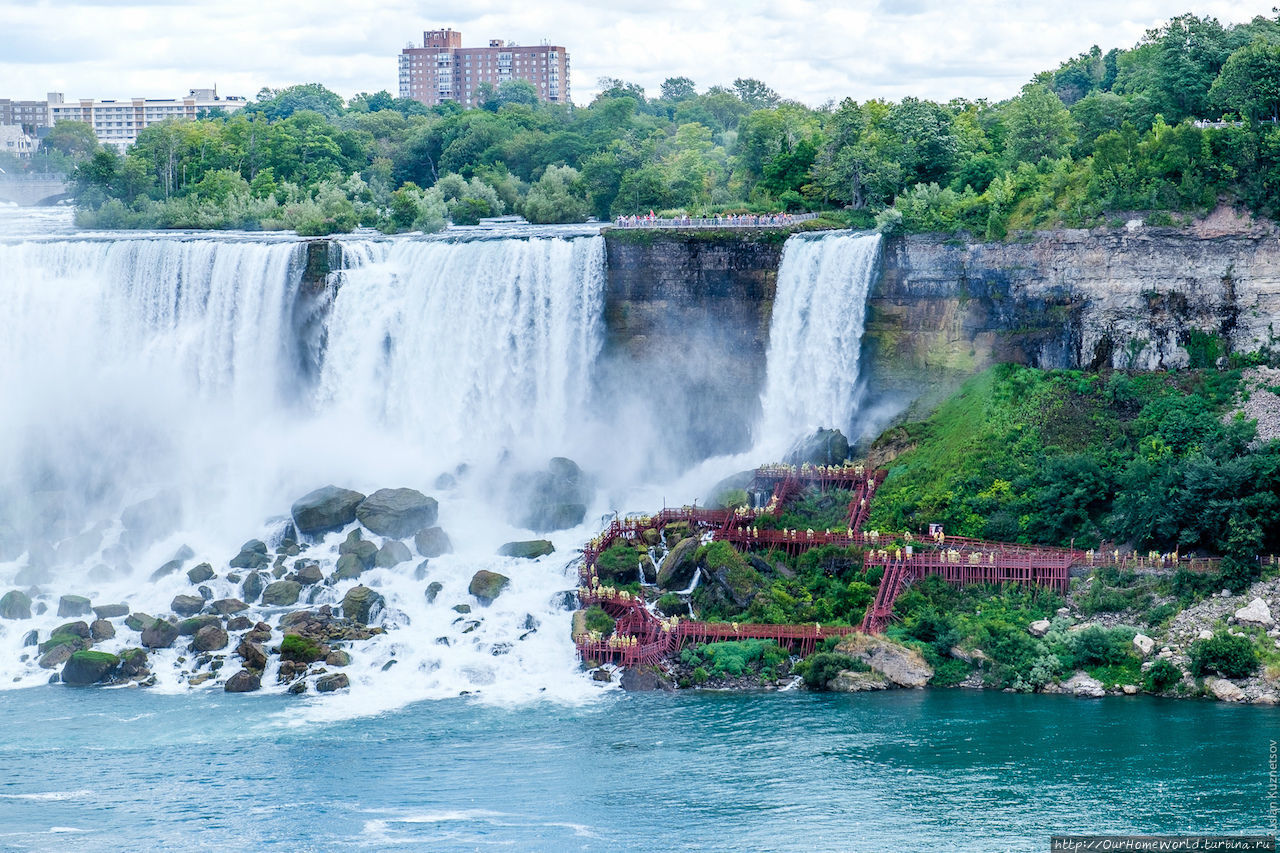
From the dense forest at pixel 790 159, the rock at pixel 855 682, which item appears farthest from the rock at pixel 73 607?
the dense forest at pixel 790 159

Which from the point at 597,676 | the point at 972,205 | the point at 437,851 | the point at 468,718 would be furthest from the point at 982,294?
the point at 437,851

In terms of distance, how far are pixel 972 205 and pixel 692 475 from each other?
47.7ft

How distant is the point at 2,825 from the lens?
42.2 meters

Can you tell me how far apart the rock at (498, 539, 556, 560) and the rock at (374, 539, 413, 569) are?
10.6 feet

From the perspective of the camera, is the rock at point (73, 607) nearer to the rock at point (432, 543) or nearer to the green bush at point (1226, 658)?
the rock at point (432, 543)

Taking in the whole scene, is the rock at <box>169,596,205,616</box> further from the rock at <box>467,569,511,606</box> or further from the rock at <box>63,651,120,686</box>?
the rock at <box>467,569,511,606</box>

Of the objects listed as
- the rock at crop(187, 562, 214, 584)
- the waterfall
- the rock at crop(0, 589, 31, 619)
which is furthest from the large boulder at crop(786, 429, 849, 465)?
the rock at crop(0, 589, 31, 619)

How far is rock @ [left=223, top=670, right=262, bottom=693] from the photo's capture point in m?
52.2

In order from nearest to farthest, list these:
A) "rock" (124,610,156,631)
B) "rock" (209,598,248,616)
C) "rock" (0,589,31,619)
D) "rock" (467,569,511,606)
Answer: "rock" (124,610,156,631) < "rock" (209,598,248,616) < "rock" (467,569,511,606) < "rock" (0,589,31,619)

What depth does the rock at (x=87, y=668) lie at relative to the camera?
2100 inches

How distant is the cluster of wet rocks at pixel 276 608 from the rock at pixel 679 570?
5.41 m

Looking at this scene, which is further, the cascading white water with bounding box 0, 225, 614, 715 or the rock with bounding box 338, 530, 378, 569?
the cascading white water with bounding box 0, 225, 614, 715

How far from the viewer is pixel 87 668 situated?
53344mm

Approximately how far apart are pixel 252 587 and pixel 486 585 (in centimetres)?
788
